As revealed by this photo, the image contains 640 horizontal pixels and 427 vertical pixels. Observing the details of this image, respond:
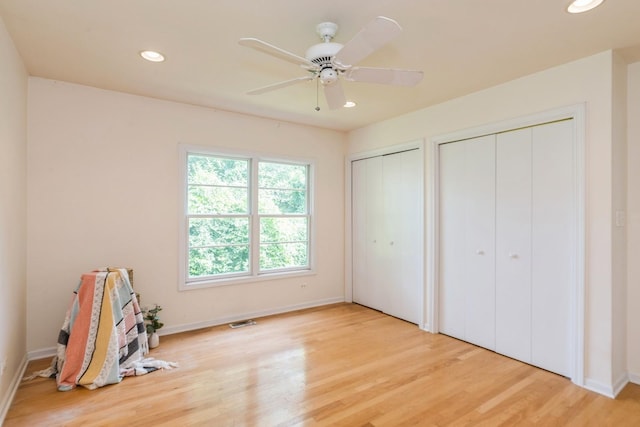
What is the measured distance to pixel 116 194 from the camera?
11.3ft

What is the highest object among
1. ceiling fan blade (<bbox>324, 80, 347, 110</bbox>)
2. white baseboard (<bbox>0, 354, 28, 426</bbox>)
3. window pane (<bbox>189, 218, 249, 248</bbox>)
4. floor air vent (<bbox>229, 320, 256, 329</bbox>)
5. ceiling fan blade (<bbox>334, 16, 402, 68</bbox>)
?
ceiling fan blade (<bbox>334, 16, 402, 68</bbox>)

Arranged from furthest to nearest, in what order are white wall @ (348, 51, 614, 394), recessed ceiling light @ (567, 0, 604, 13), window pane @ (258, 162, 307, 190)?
window pane @ (258, 162, 307, 190), white wall @ (348, 51, 614, 394), recessed ceiling light @ (567, 0, 604, 13)

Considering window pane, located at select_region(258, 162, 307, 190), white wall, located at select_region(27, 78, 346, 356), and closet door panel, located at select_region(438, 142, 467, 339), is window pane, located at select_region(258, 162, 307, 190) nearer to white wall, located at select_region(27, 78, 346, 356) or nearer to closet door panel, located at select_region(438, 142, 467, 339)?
white wall, located at select_region(27, 78, 346, 356)

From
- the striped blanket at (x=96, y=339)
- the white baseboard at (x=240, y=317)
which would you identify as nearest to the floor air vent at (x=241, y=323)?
the white baseboard at (x=240, y=317)

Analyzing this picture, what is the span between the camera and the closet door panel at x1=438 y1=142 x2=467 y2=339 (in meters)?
3.57

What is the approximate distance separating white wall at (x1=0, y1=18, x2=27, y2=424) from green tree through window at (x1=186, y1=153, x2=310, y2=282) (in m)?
1.44

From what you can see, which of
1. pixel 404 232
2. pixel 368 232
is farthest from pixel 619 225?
pixel 368 232

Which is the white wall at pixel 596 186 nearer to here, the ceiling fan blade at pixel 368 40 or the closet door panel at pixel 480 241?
the closet door panel at pixel 480 241

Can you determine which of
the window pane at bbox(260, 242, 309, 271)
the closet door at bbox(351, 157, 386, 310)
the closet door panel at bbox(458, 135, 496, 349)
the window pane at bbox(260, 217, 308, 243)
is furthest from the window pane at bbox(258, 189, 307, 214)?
the closet door panel at bbox(458, 135, 496, 349)

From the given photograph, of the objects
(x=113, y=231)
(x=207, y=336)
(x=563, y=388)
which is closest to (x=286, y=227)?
(x=207, y=336)

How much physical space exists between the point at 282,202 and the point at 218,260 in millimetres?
1118

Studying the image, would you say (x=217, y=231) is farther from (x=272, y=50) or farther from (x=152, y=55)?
(x=272, y=50)

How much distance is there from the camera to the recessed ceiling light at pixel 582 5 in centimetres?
192

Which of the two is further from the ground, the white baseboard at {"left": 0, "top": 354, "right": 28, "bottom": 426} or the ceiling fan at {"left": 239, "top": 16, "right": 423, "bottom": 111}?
the ceiling fan at {"left": 239, "top": 16, "right": 423, "bottom": 111}
